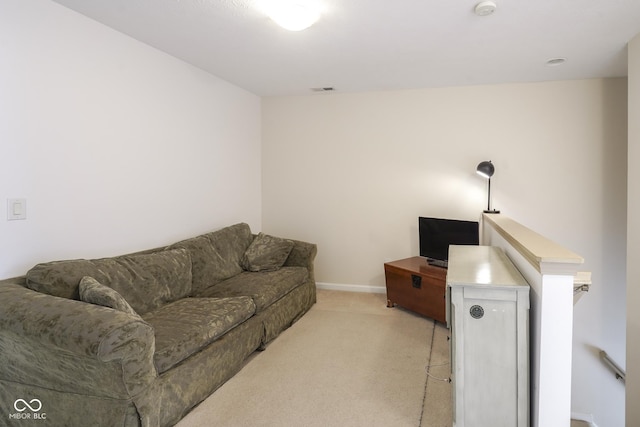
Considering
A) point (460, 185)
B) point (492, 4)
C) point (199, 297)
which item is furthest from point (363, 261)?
point (492, 4)

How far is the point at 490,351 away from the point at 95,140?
2.72 meters

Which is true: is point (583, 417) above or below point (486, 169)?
below

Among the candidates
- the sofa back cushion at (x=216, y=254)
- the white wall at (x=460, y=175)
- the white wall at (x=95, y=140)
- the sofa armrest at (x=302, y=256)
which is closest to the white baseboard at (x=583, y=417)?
the white wall at (x=460, y=175)

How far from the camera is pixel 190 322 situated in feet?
7.62

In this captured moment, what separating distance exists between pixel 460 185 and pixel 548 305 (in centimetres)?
288

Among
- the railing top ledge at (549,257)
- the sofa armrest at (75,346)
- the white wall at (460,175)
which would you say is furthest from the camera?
the white wall at (460,175)

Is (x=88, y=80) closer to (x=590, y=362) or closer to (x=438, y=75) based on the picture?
(x=438, y=75)

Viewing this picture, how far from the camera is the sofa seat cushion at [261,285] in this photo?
3004 mm

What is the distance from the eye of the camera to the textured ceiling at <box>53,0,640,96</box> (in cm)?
A: 237

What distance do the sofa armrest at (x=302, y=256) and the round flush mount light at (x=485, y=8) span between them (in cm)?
254

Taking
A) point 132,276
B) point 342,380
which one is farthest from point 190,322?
point 342,380

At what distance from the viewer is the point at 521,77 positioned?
12.7 feet

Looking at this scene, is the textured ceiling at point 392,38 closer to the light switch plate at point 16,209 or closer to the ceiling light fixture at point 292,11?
the ceiling light fixture at point 292,11

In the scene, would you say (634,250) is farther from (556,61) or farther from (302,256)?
(302,256)
